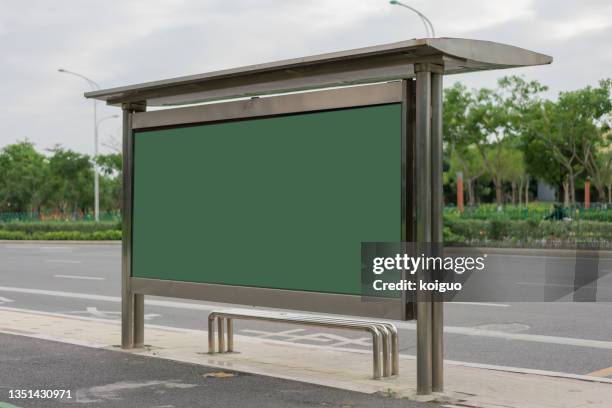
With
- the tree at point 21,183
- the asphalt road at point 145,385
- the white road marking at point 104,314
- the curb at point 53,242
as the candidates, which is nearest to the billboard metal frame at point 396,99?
the asphalt road at point 145,385

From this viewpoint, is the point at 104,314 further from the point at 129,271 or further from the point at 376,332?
the point at 376,332

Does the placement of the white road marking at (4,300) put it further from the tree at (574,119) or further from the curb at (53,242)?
the tree at (574,119)

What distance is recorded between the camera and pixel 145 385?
291 inches

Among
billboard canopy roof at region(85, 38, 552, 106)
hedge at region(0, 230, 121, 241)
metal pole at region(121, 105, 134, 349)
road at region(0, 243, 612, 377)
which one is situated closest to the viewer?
billboard canopy roof at region(85, 38, 552, 106)

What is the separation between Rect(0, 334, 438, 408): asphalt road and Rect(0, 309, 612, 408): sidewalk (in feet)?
0.88

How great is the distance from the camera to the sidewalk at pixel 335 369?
22.2 ft

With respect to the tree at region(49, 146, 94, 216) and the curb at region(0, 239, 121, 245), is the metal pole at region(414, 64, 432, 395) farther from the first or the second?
the tree at region(49, 146, 94, 216)

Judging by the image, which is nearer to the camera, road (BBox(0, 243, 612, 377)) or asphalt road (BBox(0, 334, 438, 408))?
asphalt road (BBox(0, 334, 438, 408))

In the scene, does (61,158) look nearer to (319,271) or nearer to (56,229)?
(56,229)

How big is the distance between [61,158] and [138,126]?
5273cm

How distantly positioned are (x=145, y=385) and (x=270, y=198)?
6.68 feet

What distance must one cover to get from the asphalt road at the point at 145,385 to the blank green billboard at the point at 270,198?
89cm

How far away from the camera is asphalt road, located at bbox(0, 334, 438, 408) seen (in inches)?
264

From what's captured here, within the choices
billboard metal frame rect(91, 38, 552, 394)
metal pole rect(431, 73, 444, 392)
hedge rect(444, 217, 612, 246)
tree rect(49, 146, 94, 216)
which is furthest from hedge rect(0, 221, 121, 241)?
metal pole rect(431, 73, 444, 392)
